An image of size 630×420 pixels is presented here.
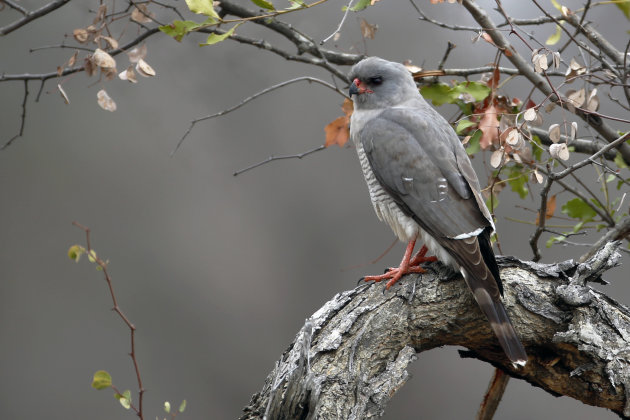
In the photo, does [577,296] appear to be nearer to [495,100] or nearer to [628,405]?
[628,405]

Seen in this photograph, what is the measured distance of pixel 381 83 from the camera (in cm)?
282

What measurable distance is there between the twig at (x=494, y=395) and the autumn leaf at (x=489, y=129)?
82 centimetres

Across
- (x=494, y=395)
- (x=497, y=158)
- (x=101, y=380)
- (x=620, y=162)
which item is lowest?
(x=101, y=380)

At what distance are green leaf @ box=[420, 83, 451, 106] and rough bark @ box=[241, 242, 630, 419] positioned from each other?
0.76 meters

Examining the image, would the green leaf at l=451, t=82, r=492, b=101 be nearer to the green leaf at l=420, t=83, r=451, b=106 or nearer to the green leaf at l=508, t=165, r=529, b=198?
the green leaf at l=420, t=83, r=451, b=106

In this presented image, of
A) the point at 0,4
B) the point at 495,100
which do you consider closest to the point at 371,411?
the point at 495,100

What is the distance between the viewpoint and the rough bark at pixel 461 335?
1891 mm

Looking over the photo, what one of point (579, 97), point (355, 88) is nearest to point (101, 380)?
point (355, 88)

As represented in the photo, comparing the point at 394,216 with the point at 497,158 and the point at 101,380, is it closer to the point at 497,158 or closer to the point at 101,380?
the point at 497,158

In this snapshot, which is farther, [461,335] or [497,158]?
[497,158]

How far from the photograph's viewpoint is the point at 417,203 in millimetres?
2438

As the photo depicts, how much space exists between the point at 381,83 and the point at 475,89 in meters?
0.42

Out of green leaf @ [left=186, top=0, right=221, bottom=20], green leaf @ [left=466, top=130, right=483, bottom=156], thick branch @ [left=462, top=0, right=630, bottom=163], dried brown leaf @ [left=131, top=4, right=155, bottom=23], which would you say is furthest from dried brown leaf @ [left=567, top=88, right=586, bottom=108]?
dried brown leaf @ [left=131, top=4, right=155, bottom=23]

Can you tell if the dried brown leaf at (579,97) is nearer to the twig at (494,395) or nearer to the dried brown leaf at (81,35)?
the twig at (494,395)
